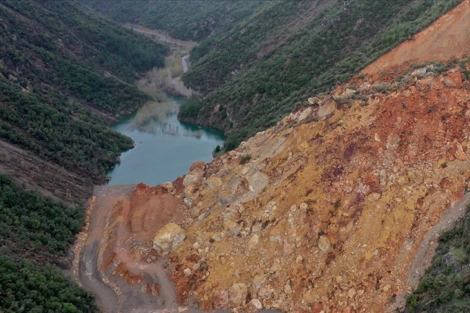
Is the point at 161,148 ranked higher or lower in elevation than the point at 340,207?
higher

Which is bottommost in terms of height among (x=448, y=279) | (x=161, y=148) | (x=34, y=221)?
(x=448, y=279)

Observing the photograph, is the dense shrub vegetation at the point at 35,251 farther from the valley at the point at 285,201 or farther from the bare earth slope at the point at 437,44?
the bare earth slope at the point at 437,44

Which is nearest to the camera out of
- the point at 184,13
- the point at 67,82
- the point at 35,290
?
the point at 35,290

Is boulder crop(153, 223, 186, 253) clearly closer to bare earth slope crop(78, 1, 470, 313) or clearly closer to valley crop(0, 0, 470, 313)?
valley crop(0, 0, 470, 313)

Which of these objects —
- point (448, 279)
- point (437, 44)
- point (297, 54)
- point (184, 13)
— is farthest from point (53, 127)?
point (184, 13)

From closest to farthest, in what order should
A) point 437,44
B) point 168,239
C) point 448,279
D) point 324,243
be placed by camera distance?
point 448,279 → point 324,243 → point 168,239 → point 437,44

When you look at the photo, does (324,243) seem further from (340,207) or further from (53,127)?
(53,127)
